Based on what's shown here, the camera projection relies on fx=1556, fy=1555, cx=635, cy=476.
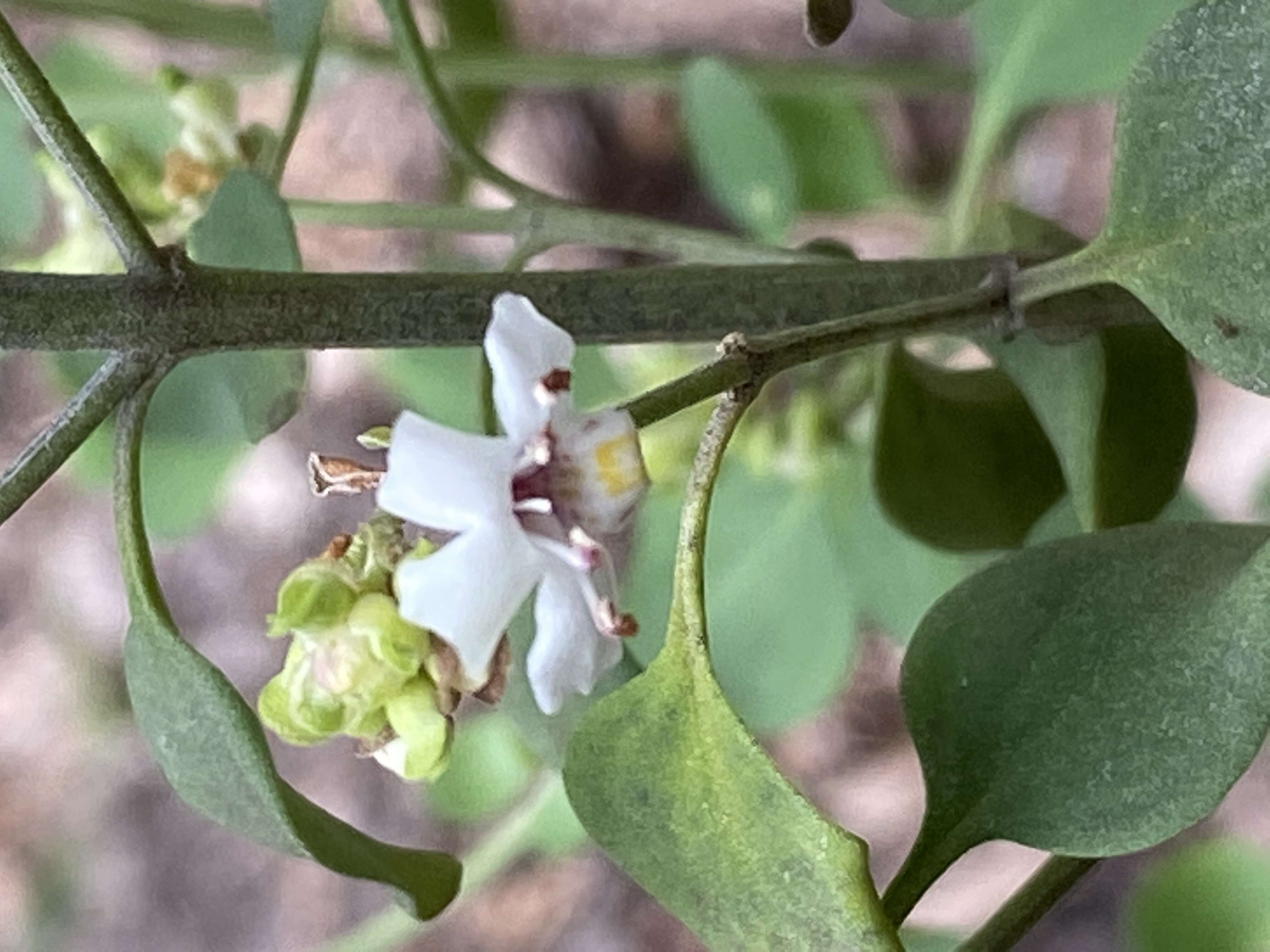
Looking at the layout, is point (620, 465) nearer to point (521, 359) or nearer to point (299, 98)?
point (521, 359)

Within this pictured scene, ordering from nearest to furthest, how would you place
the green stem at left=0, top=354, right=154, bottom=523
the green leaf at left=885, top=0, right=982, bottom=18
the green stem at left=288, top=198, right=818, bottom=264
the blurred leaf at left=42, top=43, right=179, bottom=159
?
the green stem at left=0, top=354, right=154, bottom=523 < the green leaf at left=885, top=0, right=982, bottom=18 < the green stem at left=288, top=198, right=818, bottom=264 < the blurred leaf at left=42, top=43, right=179, bottom=159

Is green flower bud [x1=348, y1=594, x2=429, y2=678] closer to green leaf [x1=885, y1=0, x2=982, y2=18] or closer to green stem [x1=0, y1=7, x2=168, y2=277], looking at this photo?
green stem [x1=0, y1=7, x2=168, y2=277]

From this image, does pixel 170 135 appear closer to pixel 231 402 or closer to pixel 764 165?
pixel 764 165

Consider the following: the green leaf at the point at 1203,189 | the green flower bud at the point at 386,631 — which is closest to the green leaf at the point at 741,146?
the green leaf at the point at 1203,189

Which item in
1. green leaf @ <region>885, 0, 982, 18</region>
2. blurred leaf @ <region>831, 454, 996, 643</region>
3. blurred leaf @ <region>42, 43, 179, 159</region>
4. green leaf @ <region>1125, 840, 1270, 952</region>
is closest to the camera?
green leaf @ <region>885, 0, 982, 18</region>

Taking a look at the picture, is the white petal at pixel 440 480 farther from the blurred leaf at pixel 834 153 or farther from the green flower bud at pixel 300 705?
the blurred leaf at pixel 834 153

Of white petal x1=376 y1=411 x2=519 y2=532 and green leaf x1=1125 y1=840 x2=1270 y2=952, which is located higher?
white petal x1=376 y1=411 x2=519 y2=532

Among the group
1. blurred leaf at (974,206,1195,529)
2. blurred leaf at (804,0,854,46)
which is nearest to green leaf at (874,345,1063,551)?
blurred leaf at (974,206,1195,529)

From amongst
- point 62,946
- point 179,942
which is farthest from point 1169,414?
point 62,946
